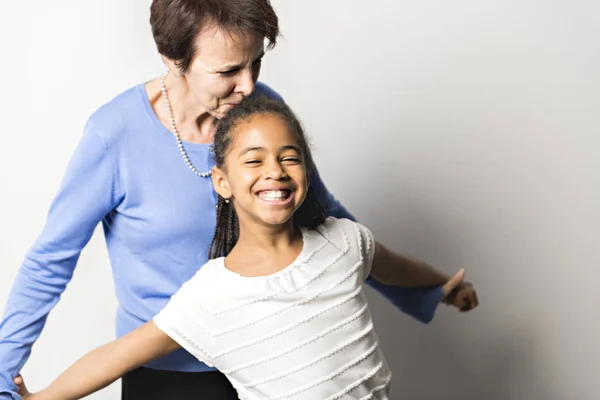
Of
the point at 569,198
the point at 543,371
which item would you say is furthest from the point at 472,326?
the point at 569,198

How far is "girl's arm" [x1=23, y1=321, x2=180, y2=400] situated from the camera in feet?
4.82

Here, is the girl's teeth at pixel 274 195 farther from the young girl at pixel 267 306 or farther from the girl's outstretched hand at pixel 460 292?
the girl's outstretched hand at pixel 460 292

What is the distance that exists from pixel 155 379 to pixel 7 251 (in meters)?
1.06

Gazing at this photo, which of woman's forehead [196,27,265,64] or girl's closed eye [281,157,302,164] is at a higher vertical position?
woman's forehead [196,27,265,64]

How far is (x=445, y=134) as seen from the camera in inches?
94.4

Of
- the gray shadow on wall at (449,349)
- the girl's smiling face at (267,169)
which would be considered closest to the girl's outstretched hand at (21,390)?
the girl's smiling face at (267,169)

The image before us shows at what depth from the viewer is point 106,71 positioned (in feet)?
7.91

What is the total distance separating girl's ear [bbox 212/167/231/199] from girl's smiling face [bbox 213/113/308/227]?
3 cm

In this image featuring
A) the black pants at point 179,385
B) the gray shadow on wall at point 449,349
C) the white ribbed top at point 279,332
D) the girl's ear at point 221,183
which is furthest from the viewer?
the gray shadow on wall at point 449,349

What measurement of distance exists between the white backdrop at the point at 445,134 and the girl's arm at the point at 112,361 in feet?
3.50

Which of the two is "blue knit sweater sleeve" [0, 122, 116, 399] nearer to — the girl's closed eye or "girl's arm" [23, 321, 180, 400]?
"girl's arm" [23, 321, 180, 400]

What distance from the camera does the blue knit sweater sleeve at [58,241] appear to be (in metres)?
1.55

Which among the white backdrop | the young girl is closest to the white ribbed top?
the young girl

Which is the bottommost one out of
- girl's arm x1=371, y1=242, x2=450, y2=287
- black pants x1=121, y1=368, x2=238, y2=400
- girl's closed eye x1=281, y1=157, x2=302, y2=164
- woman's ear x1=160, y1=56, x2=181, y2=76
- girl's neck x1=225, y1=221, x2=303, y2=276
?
black pants x1=121, y1=368, x2=238, y2=400
